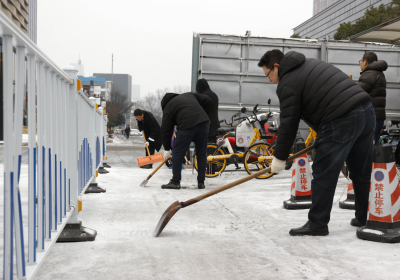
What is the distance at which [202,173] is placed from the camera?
269 inches

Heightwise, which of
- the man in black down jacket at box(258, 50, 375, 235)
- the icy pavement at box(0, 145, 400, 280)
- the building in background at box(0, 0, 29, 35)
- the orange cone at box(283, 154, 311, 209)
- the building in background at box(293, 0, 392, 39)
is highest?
the building in background at box(293, 0, 392, 39)

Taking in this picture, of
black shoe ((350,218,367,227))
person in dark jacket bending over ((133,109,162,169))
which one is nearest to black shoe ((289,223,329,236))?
black shoe ((350,218,367,227))

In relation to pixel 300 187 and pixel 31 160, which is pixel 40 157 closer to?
pixel 31 160

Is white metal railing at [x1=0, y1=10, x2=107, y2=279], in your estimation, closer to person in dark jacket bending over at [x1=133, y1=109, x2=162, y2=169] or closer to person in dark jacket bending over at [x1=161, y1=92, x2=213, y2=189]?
person in dark jacket bending over at [x1=161, y1=92, x2=213, y2=189]

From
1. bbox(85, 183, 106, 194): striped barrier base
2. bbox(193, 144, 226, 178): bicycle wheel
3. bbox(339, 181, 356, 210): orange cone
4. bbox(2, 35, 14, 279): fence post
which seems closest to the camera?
bbox(2, 35, 14, 279): fence post

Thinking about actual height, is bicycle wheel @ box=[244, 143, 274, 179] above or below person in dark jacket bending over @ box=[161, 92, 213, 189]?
below

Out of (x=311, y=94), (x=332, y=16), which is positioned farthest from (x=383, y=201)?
(x=332, y=16)

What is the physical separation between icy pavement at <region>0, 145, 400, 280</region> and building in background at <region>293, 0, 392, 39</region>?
55.0 meters

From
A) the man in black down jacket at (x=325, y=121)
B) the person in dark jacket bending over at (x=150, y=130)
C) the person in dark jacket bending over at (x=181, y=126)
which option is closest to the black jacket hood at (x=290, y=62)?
the man in black down jacket at (x=325, y=121)

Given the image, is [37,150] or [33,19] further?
[33,19]

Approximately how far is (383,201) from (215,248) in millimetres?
1426

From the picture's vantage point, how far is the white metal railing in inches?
64.7

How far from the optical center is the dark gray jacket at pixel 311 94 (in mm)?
3365

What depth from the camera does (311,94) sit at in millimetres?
3422
